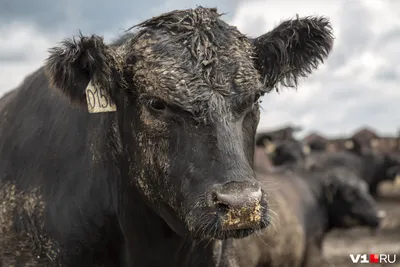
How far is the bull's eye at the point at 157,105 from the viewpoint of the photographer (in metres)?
3.57

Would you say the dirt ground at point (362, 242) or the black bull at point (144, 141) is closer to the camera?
the black bull at point (144, 141)

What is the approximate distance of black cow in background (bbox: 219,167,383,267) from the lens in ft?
31.6

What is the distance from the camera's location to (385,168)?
25844 millimetres

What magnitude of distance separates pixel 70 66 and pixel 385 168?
77.0ft

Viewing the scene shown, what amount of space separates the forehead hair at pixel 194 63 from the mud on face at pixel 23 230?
1099 mm

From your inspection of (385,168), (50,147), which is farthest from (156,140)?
(385,168)

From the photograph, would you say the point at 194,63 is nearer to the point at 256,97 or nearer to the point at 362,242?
the point at 256,97

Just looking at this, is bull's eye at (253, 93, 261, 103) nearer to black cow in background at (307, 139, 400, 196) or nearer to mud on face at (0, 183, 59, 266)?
mud on face at (0, 183, 59, 266)

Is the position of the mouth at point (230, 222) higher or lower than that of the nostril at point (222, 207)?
lower

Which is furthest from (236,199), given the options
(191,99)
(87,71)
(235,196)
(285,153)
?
(285,153)

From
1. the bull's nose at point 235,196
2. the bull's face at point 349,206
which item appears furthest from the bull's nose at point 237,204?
the bull's face at point 349,206

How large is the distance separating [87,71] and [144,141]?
0.58m

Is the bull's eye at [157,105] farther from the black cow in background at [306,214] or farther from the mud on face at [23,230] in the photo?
the black cow in background at [306,214]
